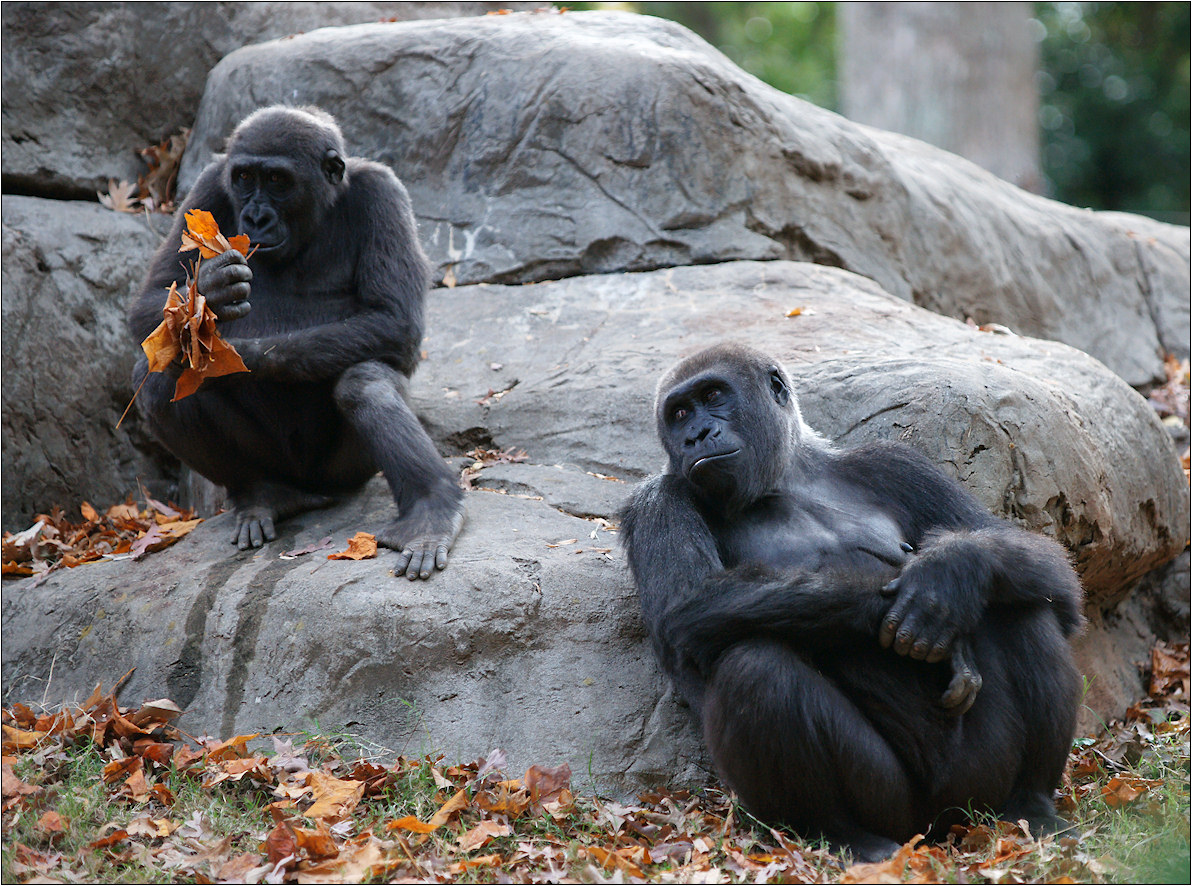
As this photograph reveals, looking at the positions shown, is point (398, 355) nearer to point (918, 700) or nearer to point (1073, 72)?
point (918, 700)

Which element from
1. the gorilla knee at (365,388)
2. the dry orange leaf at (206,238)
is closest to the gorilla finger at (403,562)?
the gorilla knee at (365,388)

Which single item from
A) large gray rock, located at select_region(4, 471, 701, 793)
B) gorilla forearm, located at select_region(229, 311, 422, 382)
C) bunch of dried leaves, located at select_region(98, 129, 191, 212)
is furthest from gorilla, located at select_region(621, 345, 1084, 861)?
bunch of dried leaves, located at select_region(98, 129, 191, 212)

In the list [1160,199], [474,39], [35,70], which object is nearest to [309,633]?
[474,39]

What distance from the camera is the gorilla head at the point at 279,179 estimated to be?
5.75 m

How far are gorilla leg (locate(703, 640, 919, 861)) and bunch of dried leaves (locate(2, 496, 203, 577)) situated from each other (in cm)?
319

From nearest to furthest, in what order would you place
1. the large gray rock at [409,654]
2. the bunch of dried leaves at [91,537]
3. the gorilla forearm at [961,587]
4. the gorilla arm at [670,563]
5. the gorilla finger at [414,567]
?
the gorilla forearm at [961,587], the gorilla arm at [670,563], the large gray rock at [409,654], the gorilla finger at [414,567], the bunch of dried leaves at [91,537]

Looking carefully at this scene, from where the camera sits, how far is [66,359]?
25.0 feet

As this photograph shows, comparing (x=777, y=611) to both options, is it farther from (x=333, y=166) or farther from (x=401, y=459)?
(x=333, y=166)

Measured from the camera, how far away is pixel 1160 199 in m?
19.7

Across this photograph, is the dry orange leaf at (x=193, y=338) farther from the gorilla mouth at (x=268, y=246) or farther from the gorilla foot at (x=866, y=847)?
the gorilla foot at (x=866, y=847)

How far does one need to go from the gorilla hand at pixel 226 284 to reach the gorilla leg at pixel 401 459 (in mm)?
640

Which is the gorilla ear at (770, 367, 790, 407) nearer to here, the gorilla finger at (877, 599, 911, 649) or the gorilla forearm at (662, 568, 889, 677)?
the gorilla forearm at (662, 568, 889, 677)

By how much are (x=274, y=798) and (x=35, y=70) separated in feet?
21.9

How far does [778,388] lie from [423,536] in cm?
165
